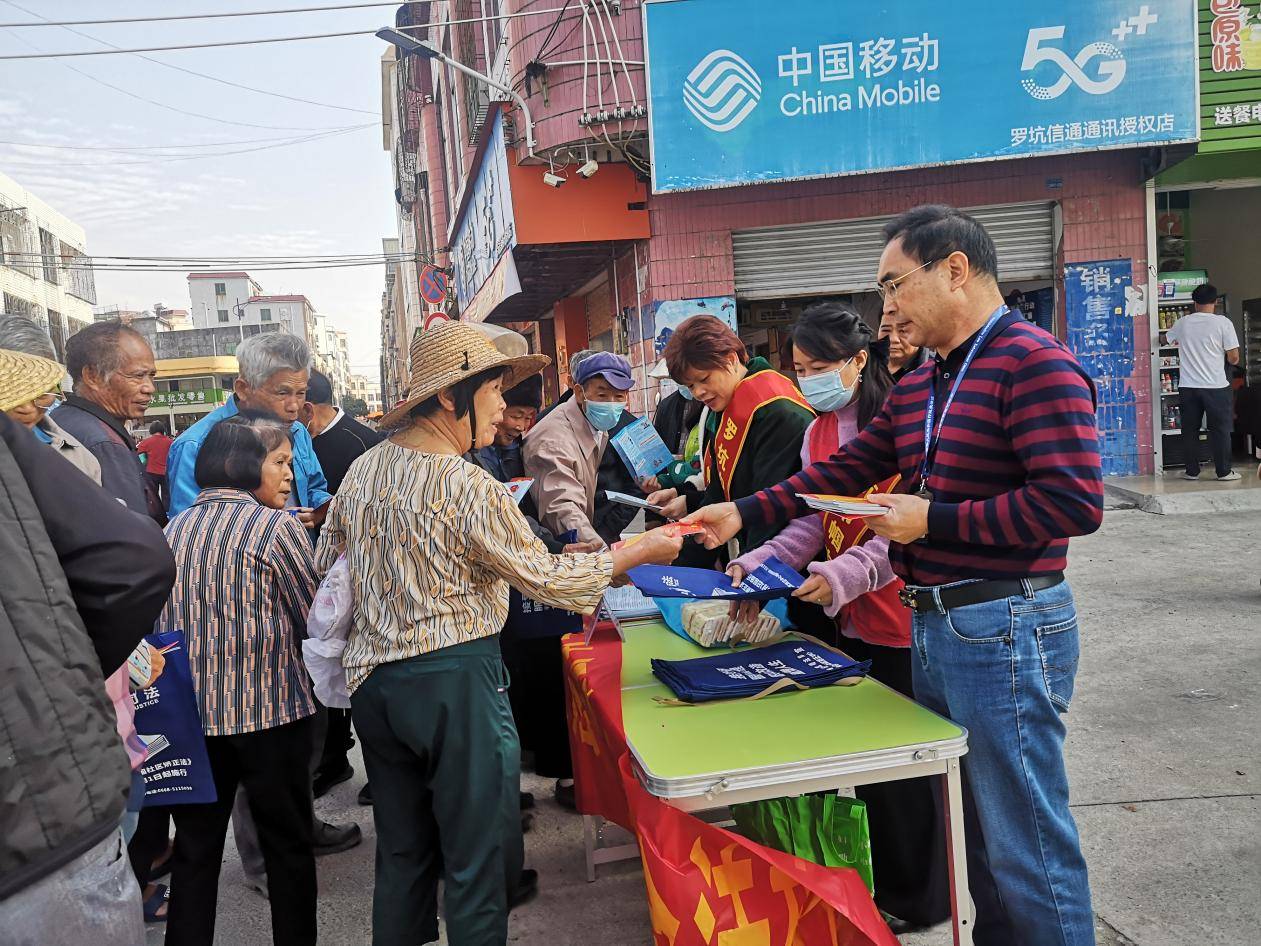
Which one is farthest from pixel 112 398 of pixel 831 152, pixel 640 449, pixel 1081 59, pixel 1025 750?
pixel 1081 59

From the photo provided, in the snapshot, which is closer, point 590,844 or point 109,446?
point 590,844

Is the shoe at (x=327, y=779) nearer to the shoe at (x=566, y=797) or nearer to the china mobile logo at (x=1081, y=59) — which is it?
the shoe at (x=566, y=797)

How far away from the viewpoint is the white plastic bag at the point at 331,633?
8.34 feet

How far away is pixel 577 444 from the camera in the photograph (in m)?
4.48

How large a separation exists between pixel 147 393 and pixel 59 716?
2.90 meters

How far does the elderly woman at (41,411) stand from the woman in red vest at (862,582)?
2041mm

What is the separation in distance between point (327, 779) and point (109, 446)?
1.90 meters

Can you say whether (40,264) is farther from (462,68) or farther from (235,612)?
(235,612)

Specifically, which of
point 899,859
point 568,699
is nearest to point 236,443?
point 568,699

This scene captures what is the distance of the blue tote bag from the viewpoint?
101 inches

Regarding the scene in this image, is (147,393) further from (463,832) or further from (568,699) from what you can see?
(463,832)

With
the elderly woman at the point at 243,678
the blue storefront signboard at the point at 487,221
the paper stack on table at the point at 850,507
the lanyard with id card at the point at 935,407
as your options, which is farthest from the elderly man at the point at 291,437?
the blue storefront signboard at the point at 487,221

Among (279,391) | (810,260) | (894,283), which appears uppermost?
(810,260)

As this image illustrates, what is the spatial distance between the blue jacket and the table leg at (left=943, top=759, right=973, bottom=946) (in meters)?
2.45
